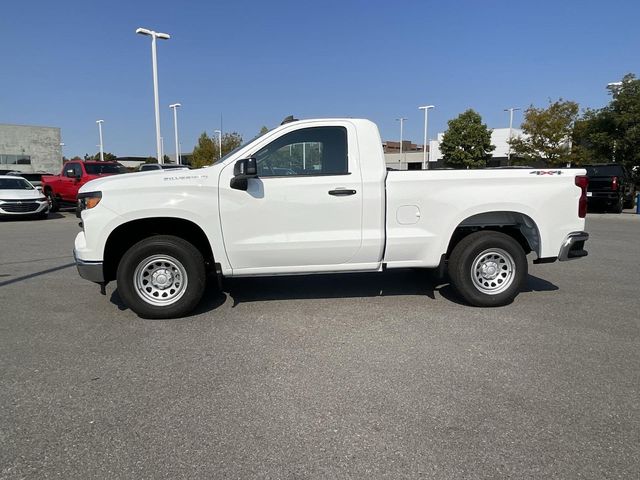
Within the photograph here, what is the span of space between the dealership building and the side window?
6327 cm

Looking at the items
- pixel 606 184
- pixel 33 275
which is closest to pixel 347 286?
pixel 33 275

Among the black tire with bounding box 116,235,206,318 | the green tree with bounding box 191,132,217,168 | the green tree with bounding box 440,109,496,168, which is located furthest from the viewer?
the green tree with bounding box 191,132,217,168

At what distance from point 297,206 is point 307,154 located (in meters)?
0.61

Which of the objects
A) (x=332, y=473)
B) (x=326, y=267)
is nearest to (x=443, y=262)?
(x=326, y=267)

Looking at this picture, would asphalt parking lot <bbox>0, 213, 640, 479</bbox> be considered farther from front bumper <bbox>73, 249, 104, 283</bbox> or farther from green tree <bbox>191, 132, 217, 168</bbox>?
green tree <bbox>191, 132, 217, 168</bbox>

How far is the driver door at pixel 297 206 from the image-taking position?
192 inches

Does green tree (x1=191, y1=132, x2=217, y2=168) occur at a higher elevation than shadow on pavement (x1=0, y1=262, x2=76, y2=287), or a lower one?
higher

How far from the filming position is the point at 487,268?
540 cm

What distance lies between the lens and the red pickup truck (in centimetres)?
1617

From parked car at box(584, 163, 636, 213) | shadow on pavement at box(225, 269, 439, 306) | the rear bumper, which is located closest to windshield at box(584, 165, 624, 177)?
parked car at box(584, 163, 636, 213)

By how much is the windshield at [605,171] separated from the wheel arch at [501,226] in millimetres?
14343

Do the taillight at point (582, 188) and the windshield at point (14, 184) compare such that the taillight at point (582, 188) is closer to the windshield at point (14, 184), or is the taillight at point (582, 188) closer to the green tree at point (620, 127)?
the windshield at point (14, 184)

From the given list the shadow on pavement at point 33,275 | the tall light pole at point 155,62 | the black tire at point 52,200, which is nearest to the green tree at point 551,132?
the tall light pole at point 155,62

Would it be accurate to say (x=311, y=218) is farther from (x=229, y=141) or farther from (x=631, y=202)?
(x=229, y=141)
